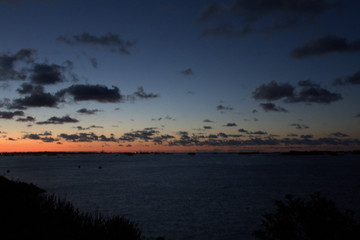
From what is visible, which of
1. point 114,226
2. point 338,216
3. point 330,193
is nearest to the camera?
point 338,216

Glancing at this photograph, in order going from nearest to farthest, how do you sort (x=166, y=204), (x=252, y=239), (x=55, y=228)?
(x=55, y=228) → (x=252, y=239) → (x=166, y=204)

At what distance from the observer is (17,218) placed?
15531 mm

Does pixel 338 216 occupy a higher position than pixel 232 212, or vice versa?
pixel 338 216

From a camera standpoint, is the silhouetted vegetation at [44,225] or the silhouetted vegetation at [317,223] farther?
the silhouetted vegetation at [44,225]

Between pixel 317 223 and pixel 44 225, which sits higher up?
pixel 317 223

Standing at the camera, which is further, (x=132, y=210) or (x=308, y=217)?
(x=132, y=210)

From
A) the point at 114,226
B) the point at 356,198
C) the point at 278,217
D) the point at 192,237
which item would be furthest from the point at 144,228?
the point at 356,198

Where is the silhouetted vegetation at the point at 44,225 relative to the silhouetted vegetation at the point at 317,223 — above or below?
below

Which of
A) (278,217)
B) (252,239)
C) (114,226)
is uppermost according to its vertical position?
(278,217)

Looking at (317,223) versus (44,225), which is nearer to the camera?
(317,223)

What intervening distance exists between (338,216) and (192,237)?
1983cm

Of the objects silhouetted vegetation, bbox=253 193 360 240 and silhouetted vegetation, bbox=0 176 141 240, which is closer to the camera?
silhouetted vegetation, bbox=253 193 360 240

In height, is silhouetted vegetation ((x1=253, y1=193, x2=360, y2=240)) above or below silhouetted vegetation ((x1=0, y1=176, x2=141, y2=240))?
above

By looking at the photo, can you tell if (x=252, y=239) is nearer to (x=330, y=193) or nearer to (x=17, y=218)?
(x=17, y=218)
